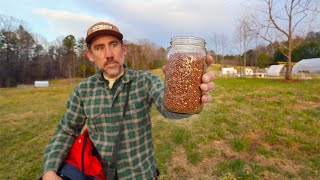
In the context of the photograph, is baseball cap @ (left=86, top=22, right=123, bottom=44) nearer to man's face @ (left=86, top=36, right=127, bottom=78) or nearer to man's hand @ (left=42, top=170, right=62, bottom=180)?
man's face @ (left=86, top=36, right=127, bottom=78)

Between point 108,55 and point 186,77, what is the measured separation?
827 mm

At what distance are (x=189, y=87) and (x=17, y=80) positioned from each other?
202 ft

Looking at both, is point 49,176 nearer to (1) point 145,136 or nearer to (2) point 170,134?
(1) point 145,136

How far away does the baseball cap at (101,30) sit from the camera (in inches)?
82.9

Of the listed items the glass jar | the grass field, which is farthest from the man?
the grass field

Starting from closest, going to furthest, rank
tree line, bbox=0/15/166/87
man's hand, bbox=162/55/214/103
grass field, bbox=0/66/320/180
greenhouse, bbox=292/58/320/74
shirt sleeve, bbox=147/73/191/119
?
man's hand, bbox=162/55/214/103 < shirt sleeve, bbox=147/73/191/119 < grass field, bbox=0/66/320/180 < greenhouse, bbox=292/58/320/74 < tree line, bbox=0/15/166/87

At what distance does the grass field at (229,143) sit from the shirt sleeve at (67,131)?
9.01ft

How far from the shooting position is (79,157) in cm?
200

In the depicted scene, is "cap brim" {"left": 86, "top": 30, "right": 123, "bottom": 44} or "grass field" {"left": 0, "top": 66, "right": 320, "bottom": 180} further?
"grass field" {"left": 0, "top": 66, "right": 320, "bottom": 180}

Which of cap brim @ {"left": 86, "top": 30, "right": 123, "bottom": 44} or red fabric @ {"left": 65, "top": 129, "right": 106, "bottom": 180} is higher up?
cap brim @ {"left": 86, "top": 30, "right": 123, "bottom": 44}

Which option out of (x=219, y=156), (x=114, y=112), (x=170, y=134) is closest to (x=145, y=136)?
(x=114, y=112)

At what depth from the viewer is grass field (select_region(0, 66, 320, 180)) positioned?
15.2ft

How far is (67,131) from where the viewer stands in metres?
2.17

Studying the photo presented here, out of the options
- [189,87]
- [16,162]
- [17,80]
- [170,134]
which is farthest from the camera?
[17,80]
